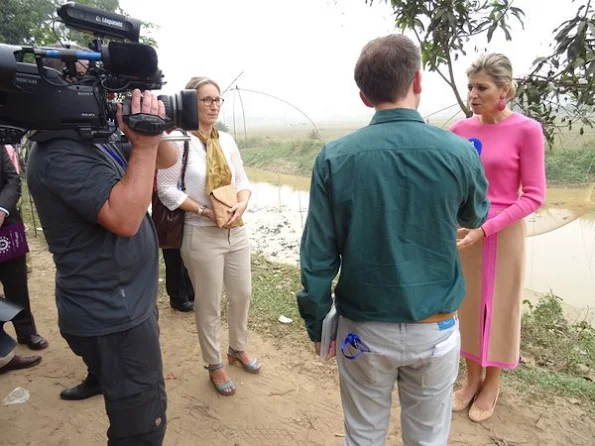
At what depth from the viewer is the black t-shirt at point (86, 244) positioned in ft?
3.92

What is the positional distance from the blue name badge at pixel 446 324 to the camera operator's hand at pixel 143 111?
1.00 m

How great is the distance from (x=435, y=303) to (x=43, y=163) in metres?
1.19

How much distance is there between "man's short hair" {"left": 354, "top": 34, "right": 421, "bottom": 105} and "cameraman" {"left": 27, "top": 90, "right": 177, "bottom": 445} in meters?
0.60

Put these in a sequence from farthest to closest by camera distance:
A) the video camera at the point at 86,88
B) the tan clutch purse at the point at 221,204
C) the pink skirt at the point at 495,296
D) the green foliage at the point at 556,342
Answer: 1. the green foliage at the point at 556,342
2. the tan clutch purse at the point at 221,204
3. the pink skirt at the point at 495,296
4. the video camera at the point at 86,88

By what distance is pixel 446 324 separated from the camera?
1.29m

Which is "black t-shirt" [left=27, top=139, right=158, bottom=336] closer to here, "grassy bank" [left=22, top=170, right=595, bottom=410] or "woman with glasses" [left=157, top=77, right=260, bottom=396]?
"woman with glasses" [left=157, top=77, right=260, bottom=396]

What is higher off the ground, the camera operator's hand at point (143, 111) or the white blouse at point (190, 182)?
the camera operator's hand at point (143, 111)

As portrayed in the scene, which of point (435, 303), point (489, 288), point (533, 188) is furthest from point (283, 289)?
point (435, 303)

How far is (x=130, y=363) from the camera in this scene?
1.35m

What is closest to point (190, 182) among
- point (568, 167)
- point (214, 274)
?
point (214, 274)

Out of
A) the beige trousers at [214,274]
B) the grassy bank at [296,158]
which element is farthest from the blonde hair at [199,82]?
the grassy bank at [296,158]

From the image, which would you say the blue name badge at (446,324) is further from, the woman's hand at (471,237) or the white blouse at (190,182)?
the white blouse at (190,182)

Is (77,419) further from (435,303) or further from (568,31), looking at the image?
(568,31)

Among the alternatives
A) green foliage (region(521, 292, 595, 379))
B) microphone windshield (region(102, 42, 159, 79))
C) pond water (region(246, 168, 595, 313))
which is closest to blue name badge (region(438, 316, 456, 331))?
microphone windshield (region(102, 42, 159, 79))
